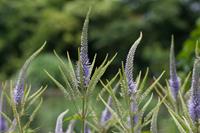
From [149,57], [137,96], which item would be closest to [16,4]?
[149,57]

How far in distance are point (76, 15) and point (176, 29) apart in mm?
2901

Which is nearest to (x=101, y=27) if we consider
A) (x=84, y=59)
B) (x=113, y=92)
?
(x=84, y=59)

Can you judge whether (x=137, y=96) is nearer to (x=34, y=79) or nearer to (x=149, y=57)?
(x=34, y=79)

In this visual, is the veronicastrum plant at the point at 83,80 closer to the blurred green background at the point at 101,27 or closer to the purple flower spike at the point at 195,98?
the purple flower spike at the point at 195,98

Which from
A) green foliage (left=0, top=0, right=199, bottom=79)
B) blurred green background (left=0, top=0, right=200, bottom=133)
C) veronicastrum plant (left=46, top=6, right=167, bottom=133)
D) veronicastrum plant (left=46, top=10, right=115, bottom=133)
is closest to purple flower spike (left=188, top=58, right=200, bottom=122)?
veronicastrum plant (left=46, top=6, right=167, bottom=133)

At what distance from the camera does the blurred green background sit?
58.6 feet

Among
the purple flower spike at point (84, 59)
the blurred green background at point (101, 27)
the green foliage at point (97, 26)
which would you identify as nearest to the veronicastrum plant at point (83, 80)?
the purple flower spike at point (84, 59)

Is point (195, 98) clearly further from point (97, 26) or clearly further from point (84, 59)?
point (97, 26)

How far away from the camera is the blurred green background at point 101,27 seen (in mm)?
17859

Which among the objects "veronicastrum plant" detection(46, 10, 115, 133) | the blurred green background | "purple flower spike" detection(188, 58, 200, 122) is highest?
the blurred green background

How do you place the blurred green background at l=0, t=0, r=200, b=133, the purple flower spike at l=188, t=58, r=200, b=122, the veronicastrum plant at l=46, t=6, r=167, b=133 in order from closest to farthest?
the purple flower spike at l=188, t=58, r=200, b=122, the veronicastrum plant at l=46, t=6, r=167, b=133, the blurred green background at l=0, t=0, r=200, b=133

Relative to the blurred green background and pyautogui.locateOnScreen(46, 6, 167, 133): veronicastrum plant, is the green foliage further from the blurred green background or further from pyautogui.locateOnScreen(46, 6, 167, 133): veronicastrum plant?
pyautogui.locateOnScreen(46, 6, 167, 133): veronicastrum plant

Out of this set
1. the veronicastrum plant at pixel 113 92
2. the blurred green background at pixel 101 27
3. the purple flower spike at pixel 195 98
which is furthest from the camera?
the blurred green background at pixel 101 27

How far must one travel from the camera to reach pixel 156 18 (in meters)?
18.2
